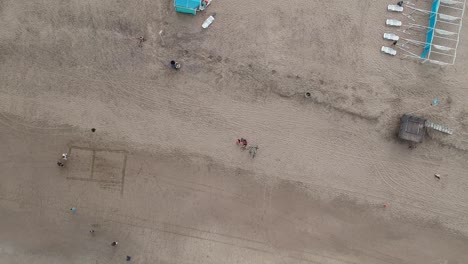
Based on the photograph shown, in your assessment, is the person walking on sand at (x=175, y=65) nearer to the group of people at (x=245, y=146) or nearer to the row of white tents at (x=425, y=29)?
the group of people at (x=245, y=146)

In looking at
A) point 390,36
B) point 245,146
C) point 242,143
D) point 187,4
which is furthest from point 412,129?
point 187,4

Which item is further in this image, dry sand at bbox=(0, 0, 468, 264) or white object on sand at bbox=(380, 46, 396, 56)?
white object on sand at bbox=(380, 46, 396, 56)

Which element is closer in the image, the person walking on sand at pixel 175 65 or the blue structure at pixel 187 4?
the blue structure at pixel 187 4

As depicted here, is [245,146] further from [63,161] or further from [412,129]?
[63,161]

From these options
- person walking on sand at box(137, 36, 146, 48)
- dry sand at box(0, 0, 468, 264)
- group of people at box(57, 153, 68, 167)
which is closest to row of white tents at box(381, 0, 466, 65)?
dry sand at box(0, 0, 468, 264)

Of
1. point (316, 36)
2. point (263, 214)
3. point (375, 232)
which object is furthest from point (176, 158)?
point (375, 232)

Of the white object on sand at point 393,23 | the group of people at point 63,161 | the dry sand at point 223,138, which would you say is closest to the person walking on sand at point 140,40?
the dry sand at point 223,138

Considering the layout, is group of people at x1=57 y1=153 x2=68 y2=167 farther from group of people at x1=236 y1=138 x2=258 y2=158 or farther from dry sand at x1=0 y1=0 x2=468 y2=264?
group of people at x1=236 y1=138 x2=258 y2=158
